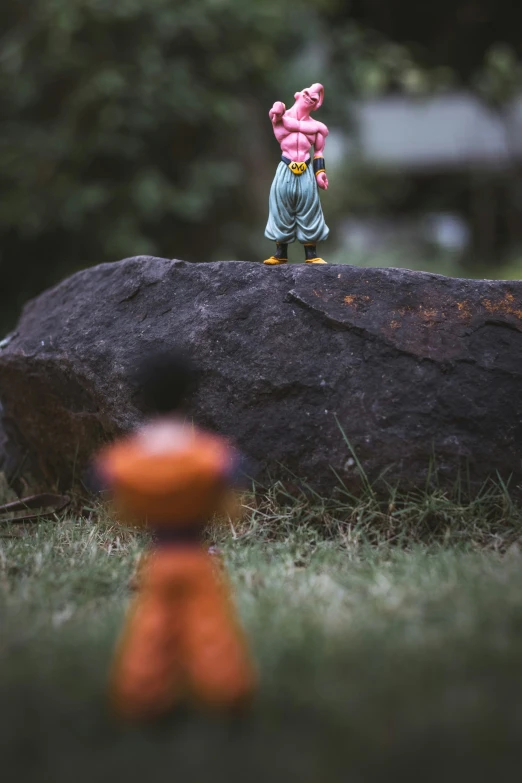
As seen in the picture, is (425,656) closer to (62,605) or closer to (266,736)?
(266,736)

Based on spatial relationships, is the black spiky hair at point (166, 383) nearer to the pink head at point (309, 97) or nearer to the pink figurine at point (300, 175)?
the pink figurine at point (300, 175)

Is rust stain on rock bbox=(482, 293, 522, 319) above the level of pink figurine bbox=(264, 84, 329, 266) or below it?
below

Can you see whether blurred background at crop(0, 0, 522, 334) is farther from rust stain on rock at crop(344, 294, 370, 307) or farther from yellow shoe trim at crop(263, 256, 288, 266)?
rust stain on rock at crop(344, 294, 370, 307)

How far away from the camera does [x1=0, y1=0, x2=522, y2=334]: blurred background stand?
689cm

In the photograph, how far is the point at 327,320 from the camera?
2879 millimetres

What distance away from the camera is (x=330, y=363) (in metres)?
2.85

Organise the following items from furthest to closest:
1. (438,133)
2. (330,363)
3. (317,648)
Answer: (438,133) < (330,363) < (317,648)

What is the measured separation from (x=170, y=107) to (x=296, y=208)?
4497 mm

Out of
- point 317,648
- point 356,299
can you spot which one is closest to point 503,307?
point 356,299

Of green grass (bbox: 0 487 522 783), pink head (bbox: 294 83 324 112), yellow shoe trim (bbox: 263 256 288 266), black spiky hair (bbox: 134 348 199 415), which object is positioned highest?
pink head (bbox: 294 83 324 112)

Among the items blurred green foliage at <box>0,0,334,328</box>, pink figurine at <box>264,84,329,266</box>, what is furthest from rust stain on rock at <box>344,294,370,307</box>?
blurred green foliage at <box>0,0,334,328</box>

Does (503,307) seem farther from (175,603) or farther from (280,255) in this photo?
(175,603)

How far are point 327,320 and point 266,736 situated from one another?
177 cm

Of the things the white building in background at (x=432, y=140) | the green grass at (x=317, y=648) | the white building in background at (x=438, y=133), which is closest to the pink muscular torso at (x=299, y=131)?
the green grass at (x=317, y=648)
